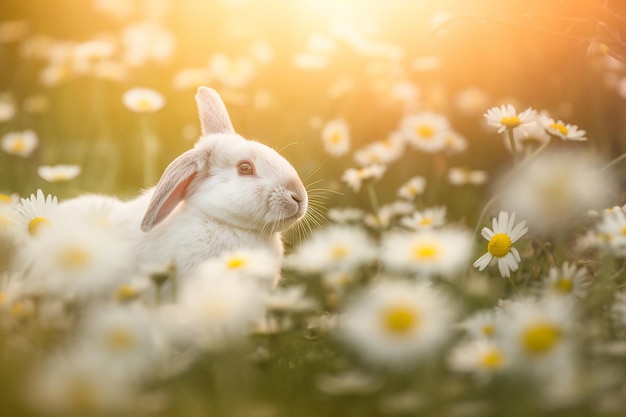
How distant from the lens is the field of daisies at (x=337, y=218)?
147 centimetres

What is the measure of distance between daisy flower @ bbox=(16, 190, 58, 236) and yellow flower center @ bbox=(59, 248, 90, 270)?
50 cm

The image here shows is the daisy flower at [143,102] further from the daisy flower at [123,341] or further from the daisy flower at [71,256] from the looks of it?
the daisy flower at [123,341]

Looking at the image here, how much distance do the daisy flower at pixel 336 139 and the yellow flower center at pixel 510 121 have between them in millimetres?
1342

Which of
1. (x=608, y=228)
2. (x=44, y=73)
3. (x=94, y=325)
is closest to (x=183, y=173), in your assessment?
(x=94, y=325)

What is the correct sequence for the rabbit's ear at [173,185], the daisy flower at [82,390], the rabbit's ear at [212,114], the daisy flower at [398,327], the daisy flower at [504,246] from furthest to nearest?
the rabbit's ear at [212,114]
the daisy flower at [504,246]
the rabbit's ear at [173,185]
the daisy flower at [398,327]
the daisy flower at [82,390]

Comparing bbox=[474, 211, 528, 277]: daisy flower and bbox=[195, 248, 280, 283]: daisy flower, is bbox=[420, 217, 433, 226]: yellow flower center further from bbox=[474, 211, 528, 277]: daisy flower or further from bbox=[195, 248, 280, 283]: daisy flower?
bbox=[195, 248, 280, 283]: daisy flower

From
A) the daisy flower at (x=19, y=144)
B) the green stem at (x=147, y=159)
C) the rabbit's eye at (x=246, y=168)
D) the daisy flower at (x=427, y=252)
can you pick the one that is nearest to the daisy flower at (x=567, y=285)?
the daisy flower at (x=427, y=252)

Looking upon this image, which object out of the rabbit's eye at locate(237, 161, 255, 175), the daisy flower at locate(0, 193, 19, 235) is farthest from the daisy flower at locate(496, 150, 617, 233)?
the daisy flower at locate(0, 193, 19, 235)

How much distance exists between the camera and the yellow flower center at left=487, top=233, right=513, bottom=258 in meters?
2.33

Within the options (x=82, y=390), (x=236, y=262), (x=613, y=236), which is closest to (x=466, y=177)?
(x=613, y=236)

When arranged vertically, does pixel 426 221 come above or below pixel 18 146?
below

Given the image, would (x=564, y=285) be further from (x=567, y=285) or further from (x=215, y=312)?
(x=215, y=312)

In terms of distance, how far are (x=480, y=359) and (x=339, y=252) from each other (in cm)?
54

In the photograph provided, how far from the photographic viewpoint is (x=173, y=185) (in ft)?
7.45
